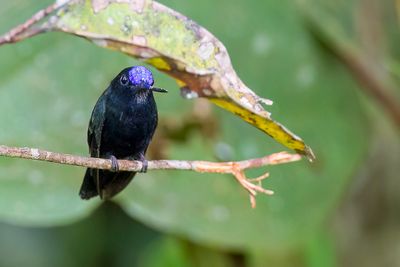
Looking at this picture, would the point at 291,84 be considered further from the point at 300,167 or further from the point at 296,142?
the point at 296,142

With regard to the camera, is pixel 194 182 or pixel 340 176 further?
pixel 340 176

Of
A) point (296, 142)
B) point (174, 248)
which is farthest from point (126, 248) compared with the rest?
point (296, 142)

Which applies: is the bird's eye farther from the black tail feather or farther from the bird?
the black tail feather

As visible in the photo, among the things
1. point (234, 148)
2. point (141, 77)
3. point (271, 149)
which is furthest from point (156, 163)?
point (271, 149)

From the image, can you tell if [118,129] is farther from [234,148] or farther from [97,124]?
[234,148]

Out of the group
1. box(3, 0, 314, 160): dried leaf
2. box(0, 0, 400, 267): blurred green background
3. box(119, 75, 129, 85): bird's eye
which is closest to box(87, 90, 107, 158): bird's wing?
box(119, 75, 129, 85): bird's eye

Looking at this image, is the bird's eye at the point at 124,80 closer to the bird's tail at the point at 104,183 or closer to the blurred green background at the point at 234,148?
the bird's tail at the point at 104,183
